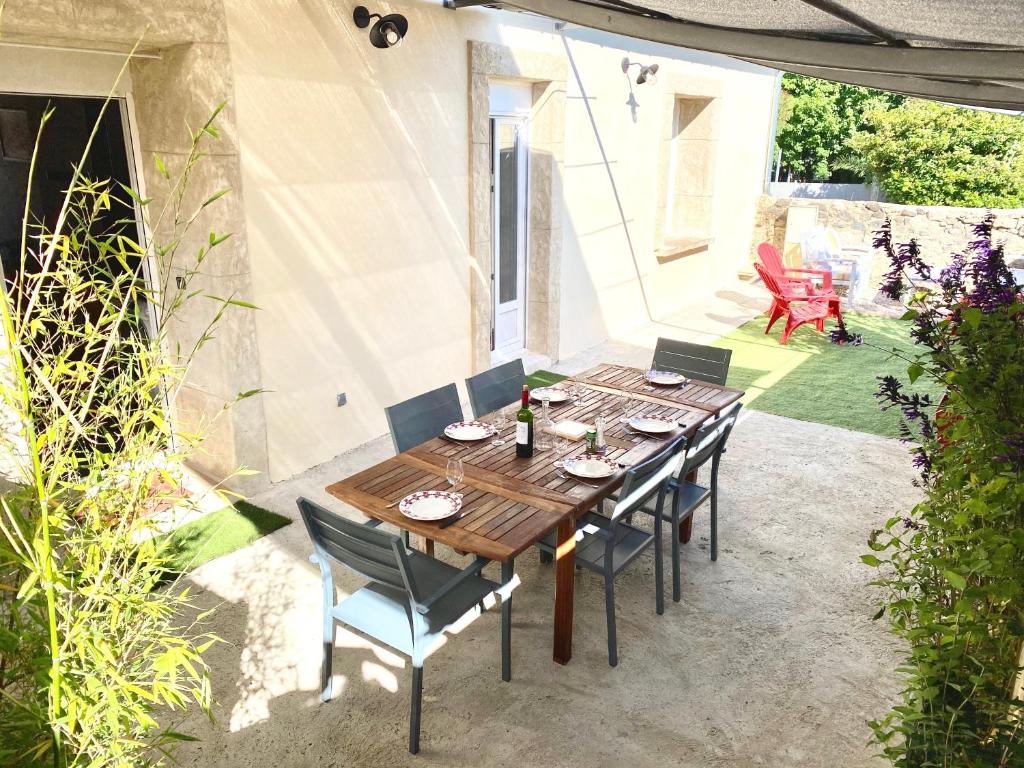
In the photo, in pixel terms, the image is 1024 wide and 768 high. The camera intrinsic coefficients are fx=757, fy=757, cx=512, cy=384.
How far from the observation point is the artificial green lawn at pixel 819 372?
6578mm

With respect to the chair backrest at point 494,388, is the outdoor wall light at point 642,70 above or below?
above

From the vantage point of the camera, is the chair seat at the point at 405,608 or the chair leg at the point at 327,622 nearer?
the chair seat at the point at 405,608

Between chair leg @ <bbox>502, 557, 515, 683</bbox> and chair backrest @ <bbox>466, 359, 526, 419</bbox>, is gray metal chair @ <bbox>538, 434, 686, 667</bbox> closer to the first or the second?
chair leg @ <bbox>502, 557, 515, 683</bbox>

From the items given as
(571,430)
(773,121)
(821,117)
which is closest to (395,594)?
(571,430)

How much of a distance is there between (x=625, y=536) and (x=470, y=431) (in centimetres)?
94

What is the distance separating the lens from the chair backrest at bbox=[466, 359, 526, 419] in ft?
14.6

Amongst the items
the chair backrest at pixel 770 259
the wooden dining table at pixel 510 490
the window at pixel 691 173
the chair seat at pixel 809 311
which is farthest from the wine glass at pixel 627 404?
the window at pixel 691 173

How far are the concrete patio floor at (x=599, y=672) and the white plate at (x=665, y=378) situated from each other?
0.91 m

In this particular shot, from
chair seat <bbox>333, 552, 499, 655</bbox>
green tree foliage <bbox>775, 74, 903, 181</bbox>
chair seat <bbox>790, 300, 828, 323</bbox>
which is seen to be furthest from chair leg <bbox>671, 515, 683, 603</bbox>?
green tree foliage <bbox>775, 74, 903, 181</bbox>

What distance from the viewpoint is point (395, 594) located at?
314 centimetres

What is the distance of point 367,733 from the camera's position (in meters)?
3.02

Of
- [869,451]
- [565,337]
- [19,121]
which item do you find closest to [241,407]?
[19,121]

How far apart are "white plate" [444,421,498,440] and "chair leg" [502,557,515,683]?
83cm

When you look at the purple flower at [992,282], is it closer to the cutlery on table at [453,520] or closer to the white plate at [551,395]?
the cutlery on table at [453,520]
